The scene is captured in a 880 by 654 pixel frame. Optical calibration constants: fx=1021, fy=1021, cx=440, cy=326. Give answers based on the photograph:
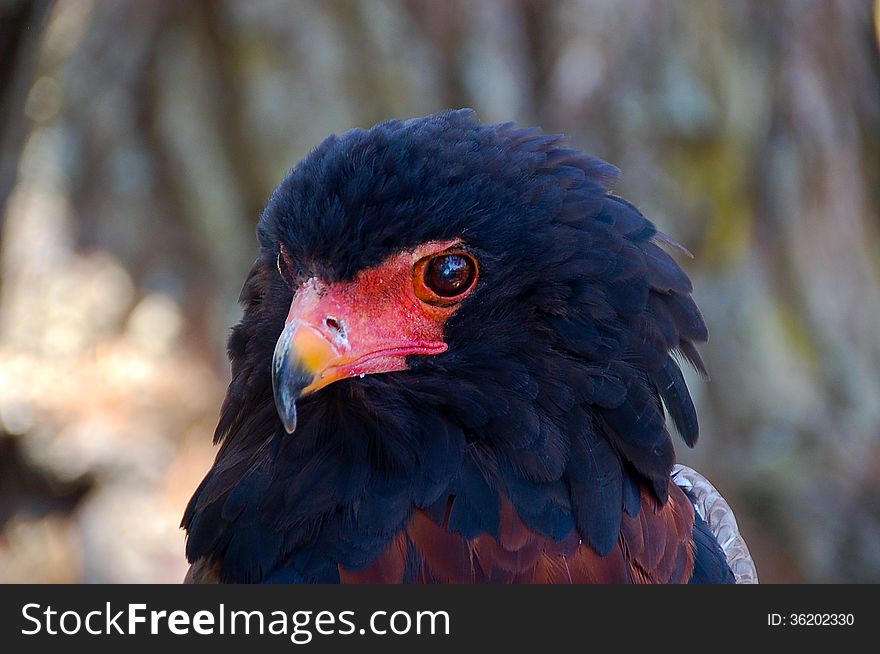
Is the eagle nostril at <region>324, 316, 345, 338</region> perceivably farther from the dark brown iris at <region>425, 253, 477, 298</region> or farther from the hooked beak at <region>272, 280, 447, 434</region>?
the dark brown iris at <region>425, 253, 477, 298</region>

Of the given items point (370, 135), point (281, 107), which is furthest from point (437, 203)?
point (281, 107)

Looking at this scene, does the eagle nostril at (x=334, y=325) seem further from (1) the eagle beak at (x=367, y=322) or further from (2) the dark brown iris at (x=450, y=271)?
(2) the dark brown iris at (x=450, y=271)

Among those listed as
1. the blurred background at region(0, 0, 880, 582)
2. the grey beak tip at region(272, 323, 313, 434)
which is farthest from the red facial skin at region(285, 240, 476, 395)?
the blurred background at region(0, 0, 880, 582)

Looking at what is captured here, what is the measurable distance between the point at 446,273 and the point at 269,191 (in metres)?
5.02

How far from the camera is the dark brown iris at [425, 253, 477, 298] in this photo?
8.59 ft

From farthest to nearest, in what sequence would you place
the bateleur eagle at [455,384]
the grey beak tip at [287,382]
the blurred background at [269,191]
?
1. the blurred background at [269,191]
2. the bateleur eagle at [455,384]
3. the grey beak tip at [287,382]

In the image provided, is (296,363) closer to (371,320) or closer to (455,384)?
(371,320)

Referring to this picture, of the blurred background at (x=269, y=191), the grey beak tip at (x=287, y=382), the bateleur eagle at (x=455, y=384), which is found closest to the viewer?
the grey beak tip at (x=287, y=382)

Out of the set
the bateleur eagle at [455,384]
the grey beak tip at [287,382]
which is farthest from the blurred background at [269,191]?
the grey beak tip at [287,382]

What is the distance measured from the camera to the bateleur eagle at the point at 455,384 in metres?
2.50

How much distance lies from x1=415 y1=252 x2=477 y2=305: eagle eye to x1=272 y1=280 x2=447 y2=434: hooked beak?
0.30 feet

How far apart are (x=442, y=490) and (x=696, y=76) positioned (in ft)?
19.8

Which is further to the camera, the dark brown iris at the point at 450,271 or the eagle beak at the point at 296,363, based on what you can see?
the dark brown iris at the point at 450,271

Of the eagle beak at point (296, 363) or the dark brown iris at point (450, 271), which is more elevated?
the dark brown iris at point (450, 271)
